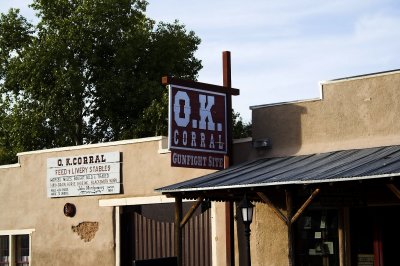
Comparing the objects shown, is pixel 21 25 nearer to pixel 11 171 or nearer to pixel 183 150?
pixel 11 171

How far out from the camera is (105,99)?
116 ft

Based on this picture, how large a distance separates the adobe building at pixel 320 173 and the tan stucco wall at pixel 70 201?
6.01 ft

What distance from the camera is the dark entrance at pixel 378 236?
1720 centimetres

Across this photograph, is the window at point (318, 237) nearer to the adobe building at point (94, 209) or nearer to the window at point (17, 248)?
the adobe building at point (94, 209)

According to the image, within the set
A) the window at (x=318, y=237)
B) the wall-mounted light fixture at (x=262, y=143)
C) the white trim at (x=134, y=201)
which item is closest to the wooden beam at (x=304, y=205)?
the window at (x=318, y=237)

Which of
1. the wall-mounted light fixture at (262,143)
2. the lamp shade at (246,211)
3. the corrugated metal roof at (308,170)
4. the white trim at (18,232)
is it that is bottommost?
the white trim at (18,232)

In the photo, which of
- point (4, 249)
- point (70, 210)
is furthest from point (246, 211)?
point (4, 249)

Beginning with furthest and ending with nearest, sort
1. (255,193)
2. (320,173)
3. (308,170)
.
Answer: (255,193)
(308,170)
(320,173)

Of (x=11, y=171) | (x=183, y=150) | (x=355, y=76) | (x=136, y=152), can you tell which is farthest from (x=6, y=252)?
(x=355, y=76)

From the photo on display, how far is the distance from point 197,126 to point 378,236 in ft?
15.0

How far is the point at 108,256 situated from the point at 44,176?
344 cm

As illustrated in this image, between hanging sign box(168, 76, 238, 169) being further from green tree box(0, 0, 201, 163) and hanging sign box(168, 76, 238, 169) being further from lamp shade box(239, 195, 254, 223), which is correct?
green tree box(0, 0, 201, 163)

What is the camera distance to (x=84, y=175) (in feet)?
73.3

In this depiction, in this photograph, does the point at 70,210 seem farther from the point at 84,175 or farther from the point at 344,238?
the point at 344,238
